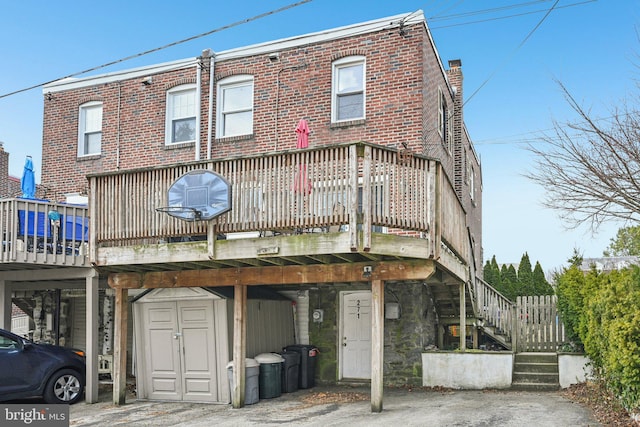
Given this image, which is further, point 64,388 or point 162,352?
point 162,352

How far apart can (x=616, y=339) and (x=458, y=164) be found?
10.9 metres

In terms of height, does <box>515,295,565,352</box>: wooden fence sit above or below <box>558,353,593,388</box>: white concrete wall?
above

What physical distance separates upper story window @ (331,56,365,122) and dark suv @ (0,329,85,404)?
7.47m

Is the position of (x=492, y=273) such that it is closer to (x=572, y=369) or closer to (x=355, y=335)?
(x=355, y=335)

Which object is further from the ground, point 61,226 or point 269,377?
point 61,226

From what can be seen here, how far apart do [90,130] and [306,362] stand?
875cm

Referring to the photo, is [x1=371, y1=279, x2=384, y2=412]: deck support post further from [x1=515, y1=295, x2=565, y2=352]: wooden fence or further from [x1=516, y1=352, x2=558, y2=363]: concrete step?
[x1=515, y1=295, x2=565, y2=352]: wooden fence

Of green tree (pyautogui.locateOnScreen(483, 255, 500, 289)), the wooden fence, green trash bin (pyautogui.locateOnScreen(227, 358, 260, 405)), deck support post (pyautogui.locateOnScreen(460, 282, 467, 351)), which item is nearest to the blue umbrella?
green trash bin (pyautogui.locateOnScreen(227, 358, 260, 405))

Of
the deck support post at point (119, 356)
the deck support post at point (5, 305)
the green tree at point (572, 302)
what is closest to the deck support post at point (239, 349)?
the deck support post at point (119, 356)

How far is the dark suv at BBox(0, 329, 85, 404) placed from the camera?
11547 mm

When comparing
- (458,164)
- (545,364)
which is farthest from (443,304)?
(458,164)

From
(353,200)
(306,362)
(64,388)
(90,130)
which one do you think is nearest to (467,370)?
(306,362)

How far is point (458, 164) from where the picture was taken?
733 inches

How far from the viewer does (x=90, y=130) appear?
1767cm
